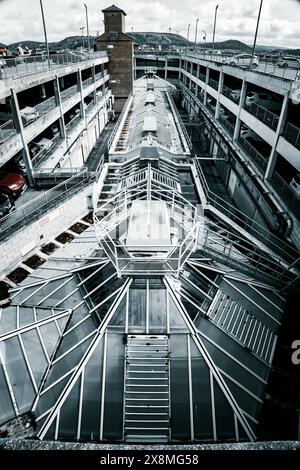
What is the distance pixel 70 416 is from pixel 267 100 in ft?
136

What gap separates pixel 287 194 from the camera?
21156mm

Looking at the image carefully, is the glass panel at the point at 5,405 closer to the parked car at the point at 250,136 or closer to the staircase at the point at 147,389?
the staircase at the point at 147,389

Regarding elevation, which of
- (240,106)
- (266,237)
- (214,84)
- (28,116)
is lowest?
(266,237)

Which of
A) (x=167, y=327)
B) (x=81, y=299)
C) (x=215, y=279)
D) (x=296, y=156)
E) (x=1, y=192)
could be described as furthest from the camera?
(x=1, y=192)

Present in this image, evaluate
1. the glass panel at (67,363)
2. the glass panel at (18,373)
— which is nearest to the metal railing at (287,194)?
the glass panel at (67,363)

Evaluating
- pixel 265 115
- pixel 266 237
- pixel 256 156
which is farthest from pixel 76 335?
pixel 265 115

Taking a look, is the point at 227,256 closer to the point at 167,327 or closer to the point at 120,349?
the point at 167,327

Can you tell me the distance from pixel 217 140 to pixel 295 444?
40.2 meters

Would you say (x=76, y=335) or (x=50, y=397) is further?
(x=76, y=335)

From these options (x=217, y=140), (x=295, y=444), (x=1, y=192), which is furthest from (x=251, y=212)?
(x=295, y=444)

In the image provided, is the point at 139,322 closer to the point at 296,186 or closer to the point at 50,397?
the point at 50,397

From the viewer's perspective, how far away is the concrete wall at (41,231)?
54.4 feet

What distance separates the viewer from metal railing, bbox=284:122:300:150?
64.5 ft

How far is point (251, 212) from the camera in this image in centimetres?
2653
